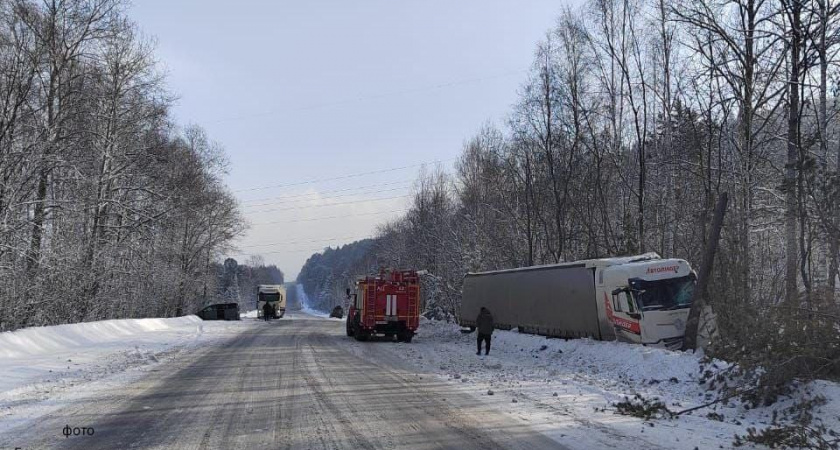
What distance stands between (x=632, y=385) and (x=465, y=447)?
697 centimetres

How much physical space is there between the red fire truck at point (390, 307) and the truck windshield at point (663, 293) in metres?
10.8

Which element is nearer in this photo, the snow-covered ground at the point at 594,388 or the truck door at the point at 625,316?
the snow-covered ground at the point at 594,388

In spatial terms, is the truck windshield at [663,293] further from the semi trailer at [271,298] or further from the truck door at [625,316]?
the semi trailer at [271,298]

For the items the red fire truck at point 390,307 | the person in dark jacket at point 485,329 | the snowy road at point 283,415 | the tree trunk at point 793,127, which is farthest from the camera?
the red fire truck at point 390,307

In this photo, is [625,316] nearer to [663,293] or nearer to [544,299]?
[663,293]

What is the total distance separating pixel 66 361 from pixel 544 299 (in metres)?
15.7

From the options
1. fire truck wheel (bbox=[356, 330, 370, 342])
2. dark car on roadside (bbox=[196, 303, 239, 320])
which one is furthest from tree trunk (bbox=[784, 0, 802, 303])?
dark car on roadside (bbox=[196, 303, 239, 320])

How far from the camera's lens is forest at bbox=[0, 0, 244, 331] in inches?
777

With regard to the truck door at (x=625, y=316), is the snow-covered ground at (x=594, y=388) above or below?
below

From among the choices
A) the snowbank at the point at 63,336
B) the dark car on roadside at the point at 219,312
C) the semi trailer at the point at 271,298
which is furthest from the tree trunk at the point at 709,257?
the semi trailer at the point at 271,298

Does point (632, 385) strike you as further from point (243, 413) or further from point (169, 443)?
point (169, 443)

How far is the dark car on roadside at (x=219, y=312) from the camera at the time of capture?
55250mm

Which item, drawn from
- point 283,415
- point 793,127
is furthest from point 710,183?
point 283,415

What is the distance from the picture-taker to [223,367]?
15.8m
